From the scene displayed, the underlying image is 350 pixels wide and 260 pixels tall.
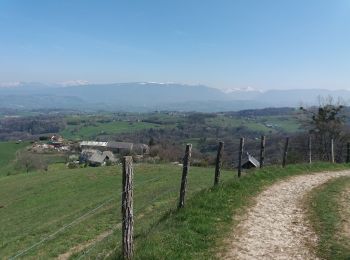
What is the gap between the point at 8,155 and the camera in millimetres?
100625

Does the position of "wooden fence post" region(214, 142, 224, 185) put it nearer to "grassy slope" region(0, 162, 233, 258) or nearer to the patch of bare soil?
"grassy slope" region(0, 162, 233, 258)

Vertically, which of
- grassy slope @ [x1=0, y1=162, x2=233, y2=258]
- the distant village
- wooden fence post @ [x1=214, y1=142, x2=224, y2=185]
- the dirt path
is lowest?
the distant village

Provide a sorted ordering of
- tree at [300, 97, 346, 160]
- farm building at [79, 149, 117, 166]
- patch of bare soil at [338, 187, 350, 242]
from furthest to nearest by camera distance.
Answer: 1. farm building at [79, 149, 117, 166]
2. tree at [300, 97, 346, 160]
3. patch of bare soil at [338, 187, 350, 242]

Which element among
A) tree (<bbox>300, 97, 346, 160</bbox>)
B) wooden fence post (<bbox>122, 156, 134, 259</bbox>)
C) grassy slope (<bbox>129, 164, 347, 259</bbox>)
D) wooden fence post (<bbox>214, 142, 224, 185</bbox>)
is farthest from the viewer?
tree (<bbox>300, 97, 346, 160</bbox>)

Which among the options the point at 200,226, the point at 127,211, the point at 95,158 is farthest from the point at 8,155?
the point at 127,211

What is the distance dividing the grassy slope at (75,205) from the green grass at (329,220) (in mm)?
4984

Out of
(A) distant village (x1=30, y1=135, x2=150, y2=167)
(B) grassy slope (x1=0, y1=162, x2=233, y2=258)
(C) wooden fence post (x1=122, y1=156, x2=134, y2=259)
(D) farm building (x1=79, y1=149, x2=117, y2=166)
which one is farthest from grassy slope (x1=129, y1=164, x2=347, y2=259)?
(A) distant village (x1=30, y1=135, x2=150, y2=167)

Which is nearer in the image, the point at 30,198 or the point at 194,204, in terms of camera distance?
the point at 194,204

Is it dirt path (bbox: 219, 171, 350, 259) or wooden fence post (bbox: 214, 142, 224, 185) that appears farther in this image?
wooden fence post (bbox: 214, 142, 224, 185)

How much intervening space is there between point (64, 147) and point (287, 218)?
11816cm

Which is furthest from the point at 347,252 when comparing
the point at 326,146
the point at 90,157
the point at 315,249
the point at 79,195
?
the point at 90,157

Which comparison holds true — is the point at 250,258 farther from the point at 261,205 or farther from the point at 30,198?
the point at 30,198

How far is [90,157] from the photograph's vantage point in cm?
9038

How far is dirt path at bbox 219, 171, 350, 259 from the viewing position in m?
9.50
